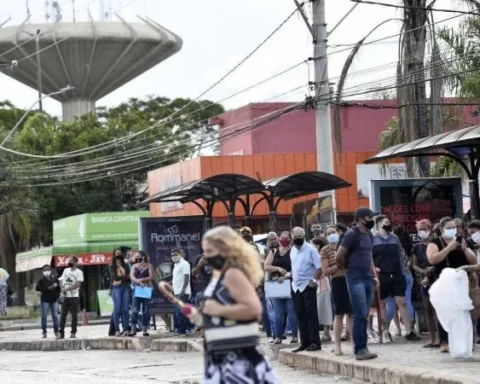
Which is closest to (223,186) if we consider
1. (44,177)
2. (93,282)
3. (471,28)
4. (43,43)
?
(471,28)

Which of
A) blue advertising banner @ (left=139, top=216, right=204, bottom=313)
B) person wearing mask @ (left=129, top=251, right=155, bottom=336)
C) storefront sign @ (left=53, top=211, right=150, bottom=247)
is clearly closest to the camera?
person wearing mask @ (left=129, top=251, right=155, bottom=336)

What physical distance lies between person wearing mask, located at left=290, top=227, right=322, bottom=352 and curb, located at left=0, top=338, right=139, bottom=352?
25.9ft

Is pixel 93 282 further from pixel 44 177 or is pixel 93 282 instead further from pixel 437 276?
pixel 437 276

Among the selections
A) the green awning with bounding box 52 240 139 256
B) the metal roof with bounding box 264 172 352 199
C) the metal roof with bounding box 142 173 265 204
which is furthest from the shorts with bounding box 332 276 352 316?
the green awning with bounding box 52 240 139 256

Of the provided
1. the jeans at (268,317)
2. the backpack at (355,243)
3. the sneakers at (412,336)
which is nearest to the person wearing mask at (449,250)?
the backpack at (355,243)

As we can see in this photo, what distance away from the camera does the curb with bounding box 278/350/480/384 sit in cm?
1356

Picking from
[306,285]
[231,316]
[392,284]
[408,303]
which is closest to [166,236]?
[408,303]

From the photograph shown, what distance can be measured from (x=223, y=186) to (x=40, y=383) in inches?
438

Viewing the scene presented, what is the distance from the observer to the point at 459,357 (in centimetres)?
1591

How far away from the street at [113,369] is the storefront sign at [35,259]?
24.8 metres

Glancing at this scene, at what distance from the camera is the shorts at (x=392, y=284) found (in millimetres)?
19891

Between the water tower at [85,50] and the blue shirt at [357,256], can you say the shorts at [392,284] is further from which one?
the water tower at [85,50]

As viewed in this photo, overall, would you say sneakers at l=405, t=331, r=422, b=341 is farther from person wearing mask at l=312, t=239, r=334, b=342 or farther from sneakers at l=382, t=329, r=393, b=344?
person wearing mask at l=312, t=239, r=334, b=342

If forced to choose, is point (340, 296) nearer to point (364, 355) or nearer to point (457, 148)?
point (364, 355)
